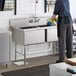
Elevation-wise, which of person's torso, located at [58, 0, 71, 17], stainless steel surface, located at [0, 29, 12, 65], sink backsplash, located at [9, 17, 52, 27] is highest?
person's torso, located at [58, 0, 71, 17]

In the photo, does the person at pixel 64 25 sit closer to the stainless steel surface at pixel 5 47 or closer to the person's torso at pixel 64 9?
the person's torso at pixel 64 9

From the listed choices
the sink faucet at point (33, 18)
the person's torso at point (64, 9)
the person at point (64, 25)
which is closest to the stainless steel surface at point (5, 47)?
the sink faucet at point (33, 18)

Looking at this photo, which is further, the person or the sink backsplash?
the sink backsplash

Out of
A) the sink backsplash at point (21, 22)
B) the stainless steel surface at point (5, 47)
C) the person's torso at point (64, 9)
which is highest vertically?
the person's torso at point (64, 9)

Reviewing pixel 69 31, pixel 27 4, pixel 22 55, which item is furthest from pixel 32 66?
pixel 27 4

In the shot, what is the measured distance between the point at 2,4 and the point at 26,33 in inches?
34.3

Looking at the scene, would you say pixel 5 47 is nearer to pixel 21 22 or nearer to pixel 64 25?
pixel 21 22

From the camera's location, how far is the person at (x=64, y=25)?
5551 mm

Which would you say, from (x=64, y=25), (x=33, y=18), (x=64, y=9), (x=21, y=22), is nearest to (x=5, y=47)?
(x=21, y=22)

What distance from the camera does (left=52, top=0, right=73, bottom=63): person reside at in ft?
18.2

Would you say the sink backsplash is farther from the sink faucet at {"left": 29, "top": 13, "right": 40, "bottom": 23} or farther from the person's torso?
the person's torso

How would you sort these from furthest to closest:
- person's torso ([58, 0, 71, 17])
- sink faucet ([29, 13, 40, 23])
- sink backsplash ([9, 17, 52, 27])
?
1. sink faucet ([29, 13, 40, 23])
2. sink backsplash ([9, 17, 52, 27])
3. person's torso ([58, 0, 71, 17])

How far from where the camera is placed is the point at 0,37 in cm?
552

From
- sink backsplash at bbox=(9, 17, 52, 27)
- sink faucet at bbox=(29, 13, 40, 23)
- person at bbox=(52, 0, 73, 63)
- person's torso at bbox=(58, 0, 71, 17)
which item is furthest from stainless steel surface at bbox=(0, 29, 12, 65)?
person's torso at bbox=(58, 0, 71, 17)
